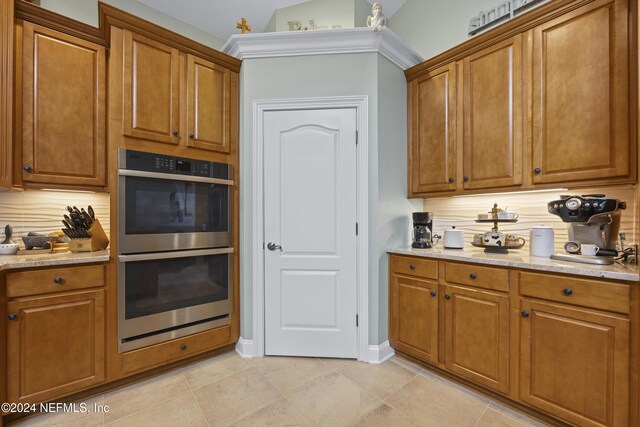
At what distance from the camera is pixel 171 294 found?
2.11 meters

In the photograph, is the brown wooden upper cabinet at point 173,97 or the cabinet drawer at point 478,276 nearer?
the cabinet drawer at point 478,276

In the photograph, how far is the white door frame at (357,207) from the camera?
2.26m

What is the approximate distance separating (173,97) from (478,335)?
275 centimetres

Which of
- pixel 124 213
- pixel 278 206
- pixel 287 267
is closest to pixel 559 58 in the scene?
pixel 278 206

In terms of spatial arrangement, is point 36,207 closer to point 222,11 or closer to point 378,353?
point 222,11

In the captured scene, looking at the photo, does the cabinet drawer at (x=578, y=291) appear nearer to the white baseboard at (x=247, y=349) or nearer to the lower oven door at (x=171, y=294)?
the white baseboard at (x=247, y=349)

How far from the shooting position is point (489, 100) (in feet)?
6.71

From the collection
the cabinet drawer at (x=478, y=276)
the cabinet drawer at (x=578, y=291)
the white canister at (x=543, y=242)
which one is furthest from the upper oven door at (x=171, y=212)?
the white canister at (x=543, y=242)

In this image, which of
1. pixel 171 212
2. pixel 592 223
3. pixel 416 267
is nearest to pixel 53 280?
pixel 171 212

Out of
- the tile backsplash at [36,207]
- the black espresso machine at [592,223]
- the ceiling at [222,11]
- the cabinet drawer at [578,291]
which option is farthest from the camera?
the ceiling at [222,11]

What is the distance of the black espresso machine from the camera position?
155cm

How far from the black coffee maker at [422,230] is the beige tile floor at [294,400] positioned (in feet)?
3.16

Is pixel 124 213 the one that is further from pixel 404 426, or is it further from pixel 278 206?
pixel 404 426

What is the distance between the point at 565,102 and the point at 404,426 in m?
2.17
